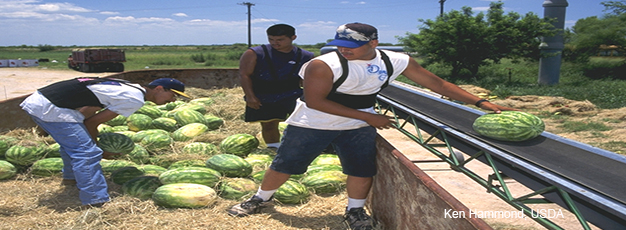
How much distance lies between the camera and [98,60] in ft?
92.2

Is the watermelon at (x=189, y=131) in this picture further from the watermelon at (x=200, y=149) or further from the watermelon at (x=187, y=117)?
the watermelon at (x=200, y=149)

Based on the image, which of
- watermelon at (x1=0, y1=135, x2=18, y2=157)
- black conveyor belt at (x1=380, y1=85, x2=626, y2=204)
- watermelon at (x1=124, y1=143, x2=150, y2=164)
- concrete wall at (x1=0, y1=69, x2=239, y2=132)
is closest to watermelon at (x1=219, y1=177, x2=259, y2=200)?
watermelon at (x1=124, y1=143, x2=150, y2=164)

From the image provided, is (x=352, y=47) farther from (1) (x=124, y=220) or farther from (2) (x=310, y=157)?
(1) (x=124, y=220)

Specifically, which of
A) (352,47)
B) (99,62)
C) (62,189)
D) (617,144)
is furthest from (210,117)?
(99,62)

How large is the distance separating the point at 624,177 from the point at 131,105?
3577 mm

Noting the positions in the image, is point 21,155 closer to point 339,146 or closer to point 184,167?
point 184,167

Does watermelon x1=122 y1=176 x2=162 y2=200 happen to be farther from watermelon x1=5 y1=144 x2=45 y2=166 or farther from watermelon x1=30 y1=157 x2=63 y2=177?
watermelon x1=5 y1=144 x2=45 y2=166

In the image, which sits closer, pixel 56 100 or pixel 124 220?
pixel 124 220

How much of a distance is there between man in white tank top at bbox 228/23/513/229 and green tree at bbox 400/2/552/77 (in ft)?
47.7

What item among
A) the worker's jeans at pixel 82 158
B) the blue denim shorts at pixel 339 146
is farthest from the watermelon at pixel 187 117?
the blue denim shorts at pixel 339 146

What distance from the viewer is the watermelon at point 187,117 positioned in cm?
648

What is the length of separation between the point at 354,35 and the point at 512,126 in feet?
4.83

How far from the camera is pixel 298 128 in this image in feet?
10.6

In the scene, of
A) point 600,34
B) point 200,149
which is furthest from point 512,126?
point 600,34
